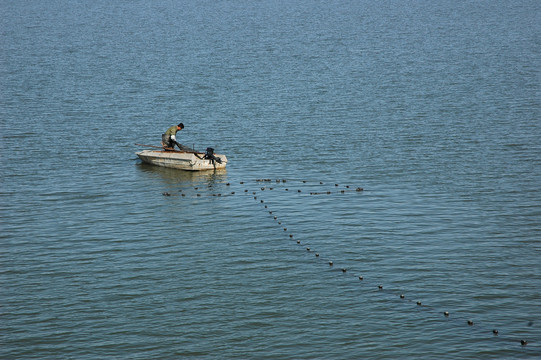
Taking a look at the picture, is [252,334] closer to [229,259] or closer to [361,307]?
[361,307]

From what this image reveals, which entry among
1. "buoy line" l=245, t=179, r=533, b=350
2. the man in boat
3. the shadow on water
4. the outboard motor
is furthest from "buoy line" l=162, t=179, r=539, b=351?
the man in boat

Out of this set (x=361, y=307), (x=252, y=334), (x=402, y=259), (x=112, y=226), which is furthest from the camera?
(x=112, y=226)

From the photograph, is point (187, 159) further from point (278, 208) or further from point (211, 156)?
point (278, 208)

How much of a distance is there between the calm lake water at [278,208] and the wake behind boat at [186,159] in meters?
0.71

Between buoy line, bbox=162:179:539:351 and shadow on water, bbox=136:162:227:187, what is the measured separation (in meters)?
1.30

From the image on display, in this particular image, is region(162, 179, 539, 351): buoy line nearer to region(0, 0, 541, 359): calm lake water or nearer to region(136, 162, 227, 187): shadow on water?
region(0, 0, 541, 359): calm lake water

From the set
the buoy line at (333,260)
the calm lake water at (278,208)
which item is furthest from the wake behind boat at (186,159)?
the buoy line at (333,260)

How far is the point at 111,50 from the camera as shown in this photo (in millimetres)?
87188

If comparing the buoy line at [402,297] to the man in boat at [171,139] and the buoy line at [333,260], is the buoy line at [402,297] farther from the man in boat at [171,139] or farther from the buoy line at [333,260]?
the man in boat at [171,139]

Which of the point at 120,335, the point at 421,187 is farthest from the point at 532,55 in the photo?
the point at 120,335

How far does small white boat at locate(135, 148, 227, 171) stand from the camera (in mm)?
41022

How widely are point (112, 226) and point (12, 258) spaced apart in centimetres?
515

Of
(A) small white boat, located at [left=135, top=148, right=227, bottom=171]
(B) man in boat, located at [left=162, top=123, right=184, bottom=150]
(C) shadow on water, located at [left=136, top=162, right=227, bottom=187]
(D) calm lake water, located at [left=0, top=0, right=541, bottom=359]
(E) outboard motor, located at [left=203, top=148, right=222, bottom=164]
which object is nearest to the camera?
(D) calm lake water, located at [left=0, top=0, right=541, bottom=359]

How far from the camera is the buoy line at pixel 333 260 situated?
21.8 metres
